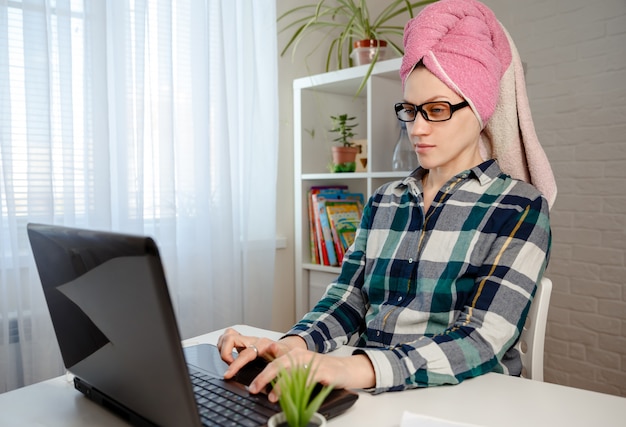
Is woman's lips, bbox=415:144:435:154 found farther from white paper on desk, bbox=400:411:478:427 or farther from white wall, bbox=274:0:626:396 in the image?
white wall, bbox=274:0:626:396

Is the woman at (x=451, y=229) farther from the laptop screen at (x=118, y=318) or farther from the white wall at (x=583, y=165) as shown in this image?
the white wall at (x=583, y=165)

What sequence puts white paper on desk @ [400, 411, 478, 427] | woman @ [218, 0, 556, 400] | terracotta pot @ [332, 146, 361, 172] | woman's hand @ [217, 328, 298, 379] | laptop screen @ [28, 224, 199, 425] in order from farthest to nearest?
terracotta pot @ [332, 146, 361, 172]
woman @ [218, 0, 556, 400]
woman's hand @ [217, 328, 298, 379]
white paper on desk @ [400, 411, 478, 427]
laptop screen @ [28, 224, 199, 425]

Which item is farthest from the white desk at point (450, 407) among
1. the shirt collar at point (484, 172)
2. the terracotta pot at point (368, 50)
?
the terracotta pot at point (368, 50)

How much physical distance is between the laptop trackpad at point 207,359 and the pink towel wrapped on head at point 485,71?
79 cm

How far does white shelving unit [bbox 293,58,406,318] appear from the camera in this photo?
243cm

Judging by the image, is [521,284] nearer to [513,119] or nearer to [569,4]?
[513,119]

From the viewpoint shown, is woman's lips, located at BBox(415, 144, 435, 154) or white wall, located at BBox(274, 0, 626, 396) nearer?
woman's lips, located at BBox(415, 144, 435, 154)

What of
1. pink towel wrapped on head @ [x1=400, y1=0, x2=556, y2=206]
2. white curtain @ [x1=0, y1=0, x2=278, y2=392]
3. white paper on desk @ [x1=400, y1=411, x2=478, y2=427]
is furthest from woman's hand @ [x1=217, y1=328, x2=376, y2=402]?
white curtain @ [x1=0, y1=0, x2=278, y2=392]

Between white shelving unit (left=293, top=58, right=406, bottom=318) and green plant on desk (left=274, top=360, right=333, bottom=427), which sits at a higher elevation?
white shelving unit (left=293, top=58, right=406, bottom=318)

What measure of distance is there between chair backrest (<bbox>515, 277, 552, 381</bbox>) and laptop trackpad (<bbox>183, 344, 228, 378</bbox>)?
0.65 meters

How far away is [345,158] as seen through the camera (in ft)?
8.46

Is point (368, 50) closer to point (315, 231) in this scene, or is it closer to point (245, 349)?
point (315, 231)

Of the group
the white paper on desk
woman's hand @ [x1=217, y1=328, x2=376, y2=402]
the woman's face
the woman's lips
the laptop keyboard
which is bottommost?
the white paper on desk

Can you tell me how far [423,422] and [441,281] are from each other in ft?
1.72
